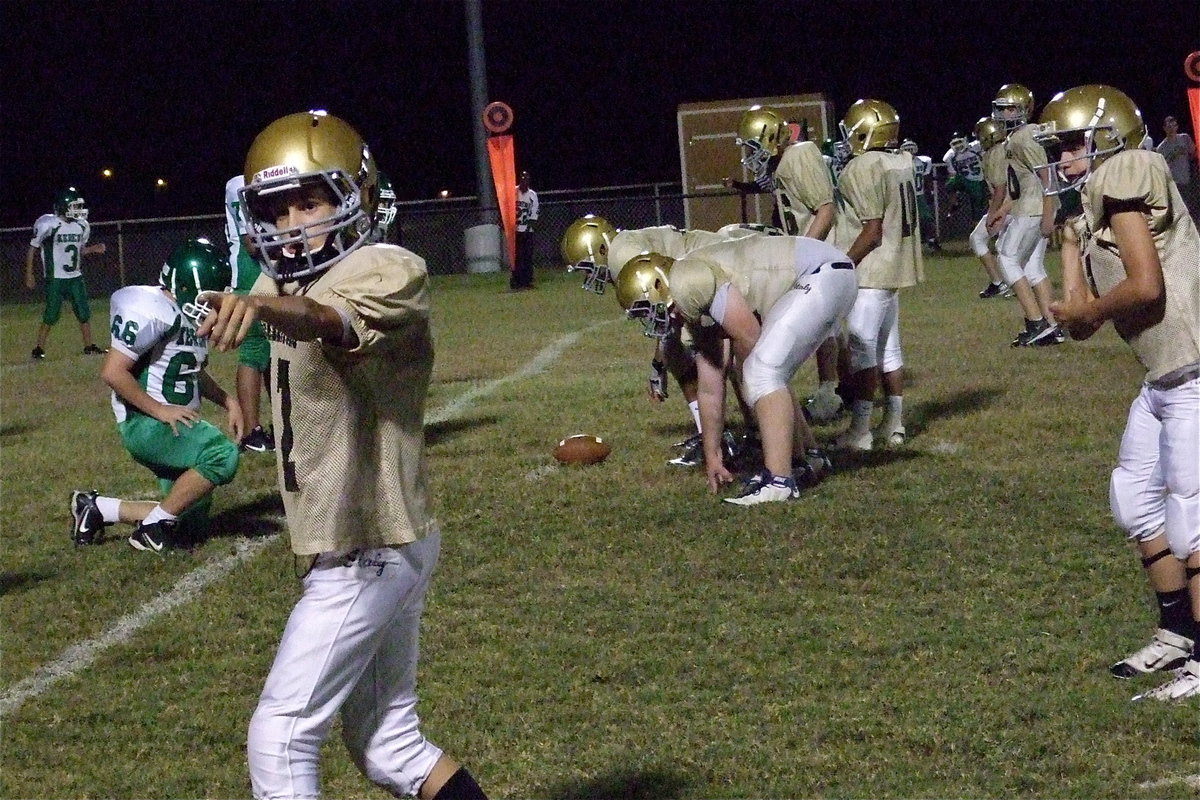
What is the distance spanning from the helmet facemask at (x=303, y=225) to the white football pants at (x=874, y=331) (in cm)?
512

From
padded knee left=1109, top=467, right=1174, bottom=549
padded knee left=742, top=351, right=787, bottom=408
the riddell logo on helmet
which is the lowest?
padded knee left=1109, top=467, right=1174, bottom=549

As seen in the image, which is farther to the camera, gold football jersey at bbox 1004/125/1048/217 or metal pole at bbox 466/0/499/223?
metal pole at bbox 466/0/499/223

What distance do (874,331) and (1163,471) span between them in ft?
11.9

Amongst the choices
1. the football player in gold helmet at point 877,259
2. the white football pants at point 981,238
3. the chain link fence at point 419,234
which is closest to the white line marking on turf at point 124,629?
the football player in gold helmet at point 877,259

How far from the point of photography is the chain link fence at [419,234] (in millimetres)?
24594

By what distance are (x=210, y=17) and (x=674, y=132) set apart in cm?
1064

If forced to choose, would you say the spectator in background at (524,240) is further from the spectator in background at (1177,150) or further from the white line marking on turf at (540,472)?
the white line marking on turf at (540,472)

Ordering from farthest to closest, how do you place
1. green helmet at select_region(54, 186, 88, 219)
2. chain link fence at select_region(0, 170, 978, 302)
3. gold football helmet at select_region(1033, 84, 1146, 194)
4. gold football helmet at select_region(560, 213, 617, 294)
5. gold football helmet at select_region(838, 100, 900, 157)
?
1. chain link fence at select_region(0, 170, 978, 302)
2. green helmet at select_region(54, 186, 88, 219)
3. gold football helmet at select_region(838, 100, 900, 157)
4. gold football helmet at select_region(560, 213, 617, 294)
5. gold football helmet at select_region(1033, 84, 1146, 194)

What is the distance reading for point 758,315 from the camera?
6863 mm

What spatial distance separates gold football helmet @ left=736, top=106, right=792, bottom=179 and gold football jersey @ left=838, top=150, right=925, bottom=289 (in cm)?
39

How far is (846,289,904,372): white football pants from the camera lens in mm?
7801

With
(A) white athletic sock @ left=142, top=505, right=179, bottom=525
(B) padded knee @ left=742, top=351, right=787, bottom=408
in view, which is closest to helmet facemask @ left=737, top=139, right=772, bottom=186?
(B) padded knee @ left=742, top=351, right=787, bottom=408

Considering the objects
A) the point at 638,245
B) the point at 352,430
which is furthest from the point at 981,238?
the point at 352,430

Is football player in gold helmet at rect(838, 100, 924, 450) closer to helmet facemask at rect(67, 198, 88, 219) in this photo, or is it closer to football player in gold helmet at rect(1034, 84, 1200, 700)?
football player in gold helmet at rect(1034, 84, 1200, 700)
